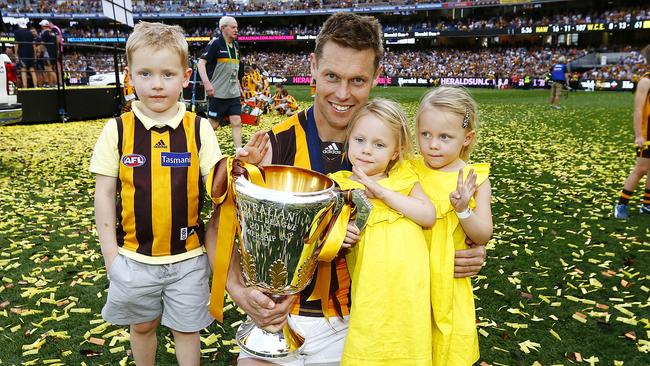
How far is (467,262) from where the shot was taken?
2.11 m

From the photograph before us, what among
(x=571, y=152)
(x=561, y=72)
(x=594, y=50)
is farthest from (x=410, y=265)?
(x=594, y=50)

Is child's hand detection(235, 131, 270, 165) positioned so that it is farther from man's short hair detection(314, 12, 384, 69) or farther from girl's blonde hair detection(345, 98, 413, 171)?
man's short hair detection(314, 12, 384, 69)

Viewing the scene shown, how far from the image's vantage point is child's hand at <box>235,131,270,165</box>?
1.90 meters

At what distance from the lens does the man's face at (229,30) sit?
8.43 m

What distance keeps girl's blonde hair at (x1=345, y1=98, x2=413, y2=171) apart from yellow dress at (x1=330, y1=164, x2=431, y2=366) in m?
0.34

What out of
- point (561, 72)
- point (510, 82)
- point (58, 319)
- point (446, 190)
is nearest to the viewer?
point (446, 190)

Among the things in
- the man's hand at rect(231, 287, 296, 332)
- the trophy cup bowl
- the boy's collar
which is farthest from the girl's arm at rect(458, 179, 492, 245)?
the boy's collar

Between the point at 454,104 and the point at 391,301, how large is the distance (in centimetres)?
88

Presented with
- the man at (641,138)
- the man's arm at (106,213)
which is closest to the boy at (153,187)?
the man's arm at (106,213)

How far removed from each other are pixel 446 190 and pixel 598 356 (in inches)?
83.0

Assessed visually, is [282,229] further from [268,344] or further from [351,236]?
[268,344]

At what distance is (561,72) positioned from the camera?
24422 millimetres

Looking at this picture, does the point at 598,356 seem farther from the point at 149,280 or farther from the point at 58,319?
the point at 58,319

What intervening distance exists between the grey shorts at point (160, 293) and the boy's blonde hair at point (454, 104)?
1368 mm
